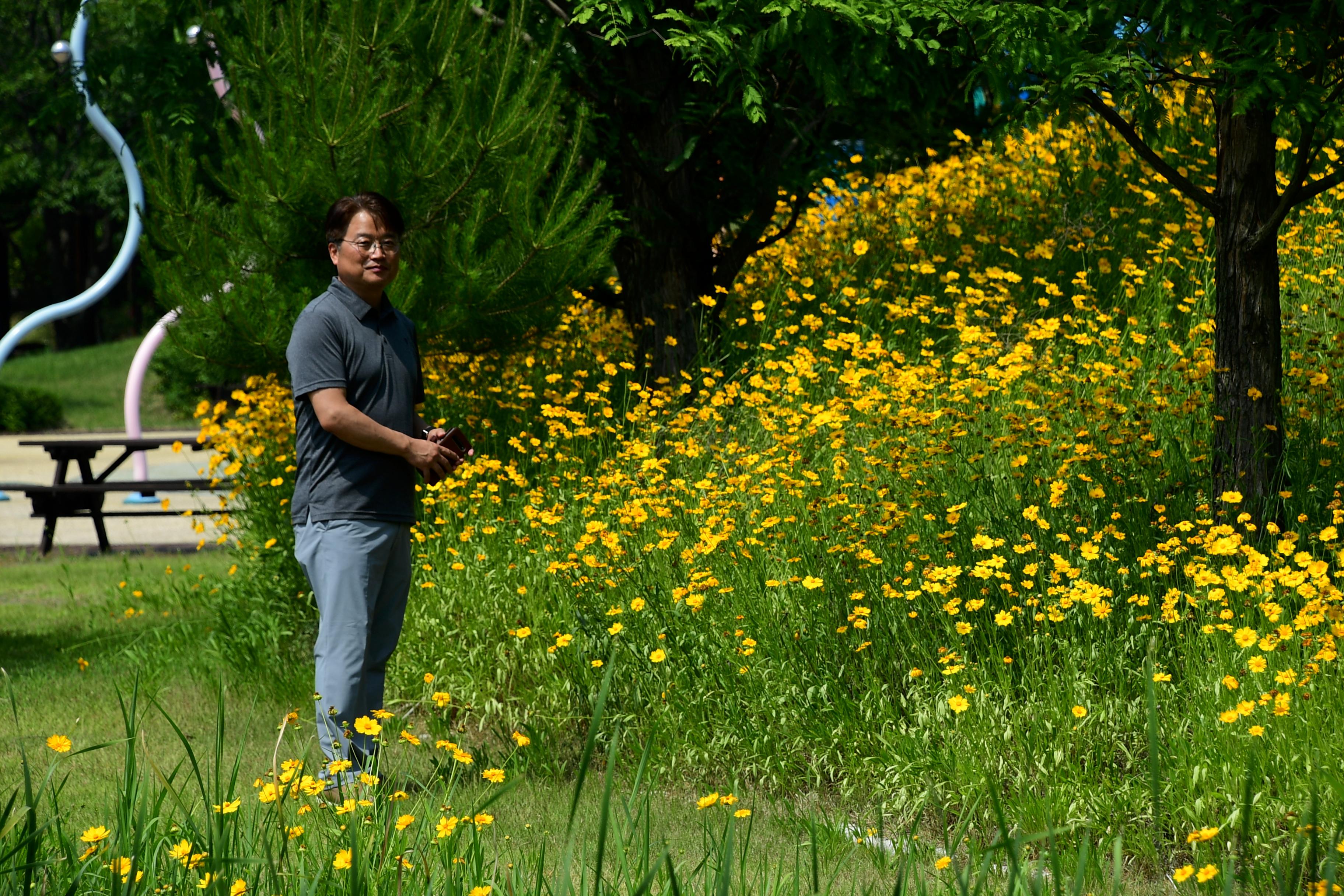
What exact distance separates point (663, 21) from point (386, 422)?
13.8 ft

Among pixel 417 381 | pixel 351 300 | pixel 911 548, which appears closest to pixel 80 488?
pixel 417 381

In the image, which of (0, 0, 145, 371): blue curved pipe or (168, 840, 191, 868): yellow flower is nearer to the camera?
(168, 840, 191, 868): yellow flower

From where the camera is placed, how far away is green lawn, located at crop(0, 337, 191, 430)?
27.0 metres

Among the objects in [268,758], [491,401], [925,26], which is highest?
[925,26]

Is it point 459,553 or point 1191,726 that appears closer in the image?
point 1191,726

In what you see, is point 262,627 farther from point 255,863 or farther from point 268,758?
point 255,863

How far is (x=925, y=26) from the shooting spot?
465 cm

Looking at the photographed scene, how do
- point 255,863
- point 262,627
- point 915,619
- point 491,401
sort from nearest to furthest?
point 255,863 < point 915,619 < point 262,627 < point 491,401

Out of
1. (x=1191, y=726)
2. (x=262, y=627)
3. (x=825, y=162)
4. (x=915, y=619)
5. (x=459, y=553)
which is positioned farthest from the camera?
(x=825, y=162)

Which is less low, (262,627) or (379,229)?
(379,229)

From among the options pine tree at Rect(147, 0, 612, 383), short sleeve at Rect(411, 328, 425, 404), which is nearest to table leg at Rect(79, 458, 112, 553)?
pine tree at Rect(147, 0, 612, 383)

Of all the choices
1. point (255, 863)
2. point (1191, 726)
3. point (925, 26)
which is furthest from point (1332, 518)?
point (255, 863)

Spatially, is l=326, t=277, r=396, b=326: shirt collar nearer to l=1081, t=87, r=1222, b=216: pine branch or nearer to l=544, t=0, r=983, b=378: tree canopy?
l=1081, t=87, r=1222, b=216: pine branch

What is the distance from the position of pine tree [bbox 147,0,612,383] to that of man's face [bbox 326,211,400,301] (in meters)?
1.71
